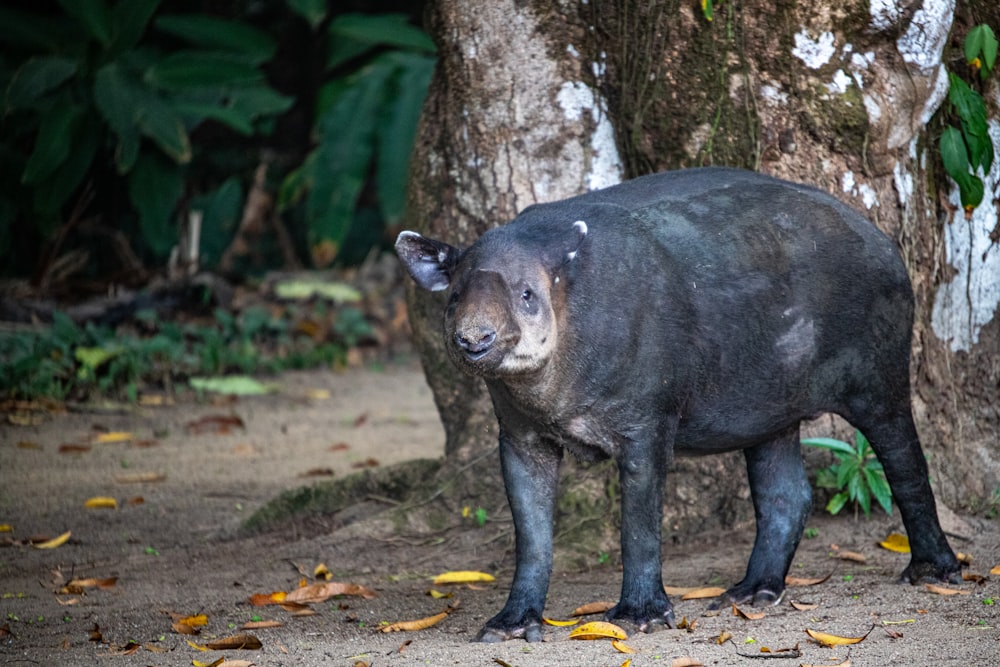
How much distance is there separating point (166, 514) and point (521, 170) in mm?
2625

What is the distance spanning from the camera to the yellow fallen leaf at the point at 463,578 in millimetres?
5355

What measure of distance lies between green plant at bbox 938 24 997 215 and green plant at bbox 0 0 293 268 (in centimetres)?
697

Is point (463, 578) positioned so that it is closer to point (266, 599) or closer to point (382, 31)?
point (266, 599)

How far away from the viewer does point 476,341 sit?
3.95 meters

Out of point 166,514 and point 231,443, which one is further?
point 231,443

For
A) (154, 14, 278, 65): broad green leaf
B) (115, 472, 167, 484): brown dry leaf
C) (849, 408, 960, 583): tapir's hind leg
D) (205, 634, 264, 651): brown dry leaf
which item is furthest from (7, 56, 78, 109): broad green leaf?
(849, 408, 960, 583): tapir's hind leg

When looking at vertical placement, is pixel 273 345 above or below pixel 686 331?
below

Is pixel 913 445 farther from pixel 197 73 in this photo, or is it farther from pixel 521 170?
pixel 197 73

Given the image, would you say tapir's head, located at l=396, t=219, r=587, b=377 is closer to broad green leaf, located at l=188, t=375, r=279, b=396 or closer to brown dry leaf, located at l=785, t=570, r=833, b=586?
brown dry leaf, located at l=785, t=570, r=833, b=586

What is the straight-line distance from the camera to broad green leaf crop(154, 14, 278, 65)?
456 inches

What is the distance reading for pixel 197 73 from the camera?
11242 millimetres

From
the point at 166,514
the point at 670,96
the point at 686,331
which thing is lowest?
the point at 166,514

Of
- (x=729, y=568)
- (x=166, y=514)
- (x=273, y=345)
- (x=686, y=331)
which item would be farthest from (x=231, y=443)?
(x=686, y=331)

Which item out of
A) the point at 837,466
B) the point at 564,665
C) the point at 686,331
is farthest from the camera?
the point at 837,466
